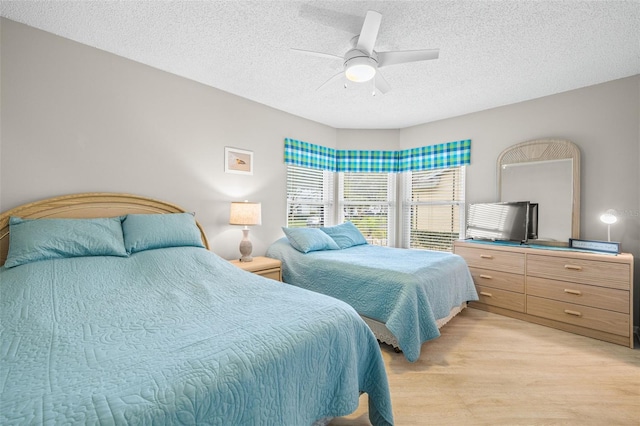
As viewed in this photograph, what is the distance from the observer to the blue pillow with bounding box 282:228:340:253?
10.4ft

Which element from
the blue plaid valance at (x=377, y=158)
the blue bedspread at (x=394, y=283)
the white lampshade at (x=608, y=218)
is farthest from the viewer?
the blue plaid valance at (x=377, y=158)

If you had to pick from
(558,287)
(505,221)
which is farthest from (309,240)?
(558,287)

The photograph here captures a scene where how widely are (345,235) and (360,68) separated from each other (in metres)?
2.13

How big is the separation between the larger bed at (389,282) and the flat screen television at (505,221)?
0.81 metres

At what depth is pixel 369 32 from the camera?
1841 mm

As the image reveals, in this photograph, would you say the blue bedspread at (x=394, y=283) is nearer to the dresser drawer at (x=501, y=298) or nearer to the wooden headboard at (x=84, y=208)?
the dresser drawer at (x=501, y=298)

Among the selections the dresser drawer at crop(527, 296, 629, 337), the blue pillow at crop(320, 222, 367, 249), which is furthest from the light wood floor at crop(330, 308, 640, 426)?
the blue pillow at crop(320, 222, 367, 249)

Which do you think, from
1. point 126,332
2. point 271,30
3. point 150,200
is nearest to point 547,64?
point 271,30

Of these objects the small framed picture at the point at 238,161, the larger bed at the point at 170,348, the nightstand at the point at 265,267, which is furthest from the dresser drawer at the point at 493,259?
the small framed picture at the point at 238,161

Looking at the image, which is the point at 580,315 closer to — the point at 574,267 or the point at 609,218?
the point at 574,267

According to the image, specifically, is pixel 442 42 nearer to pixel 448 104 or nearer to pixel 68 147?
pixel 448 104

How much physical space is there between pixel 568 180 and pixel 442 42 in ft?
7.35

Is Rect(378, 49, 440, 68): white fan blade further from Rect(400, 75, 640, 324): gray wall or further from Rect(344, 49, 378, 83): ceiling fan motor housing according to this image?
Rect(400, 75, 640, 324): gray wall

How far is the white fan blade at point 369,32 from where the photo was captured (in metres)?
1.69
